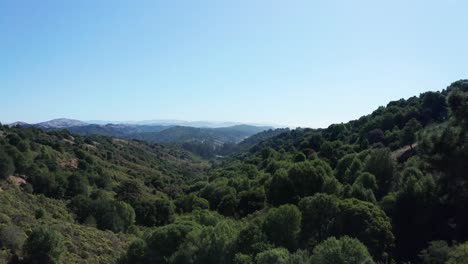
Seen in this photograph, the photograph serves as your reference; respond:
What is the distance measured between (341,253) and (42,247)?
1032 inches

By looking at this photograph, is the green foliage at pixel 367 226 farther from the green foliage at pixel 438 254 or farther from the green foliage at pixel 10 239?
the green foliage at pixel 10 239

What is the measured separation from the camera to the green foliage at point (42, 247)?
3531cm

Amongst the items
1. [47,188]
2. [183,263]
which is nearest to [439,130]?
[183,263]

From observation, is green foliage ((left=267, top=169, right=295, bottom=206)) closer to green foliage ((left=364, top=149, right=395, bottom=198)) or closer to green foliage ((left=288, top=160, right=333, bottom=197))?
green foliage ((left=288, top=160, right=333, bottom=197))

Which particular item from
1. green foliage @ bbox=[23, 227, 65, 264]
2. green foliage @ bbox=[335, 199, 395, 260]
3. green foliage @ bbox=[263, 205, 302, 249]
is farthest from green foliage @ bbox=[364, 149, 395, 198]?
green foliage @ bbox=[23, 227, 65, 264]

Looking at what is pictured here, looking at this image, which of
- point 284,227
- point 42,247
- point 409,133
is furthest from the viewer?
point 409,133

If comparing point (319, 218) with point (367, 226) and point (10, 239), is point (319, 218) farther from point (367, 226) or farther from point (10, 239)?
point (10, 239)

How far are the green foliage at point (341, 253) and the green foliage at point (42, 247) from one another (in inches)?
951

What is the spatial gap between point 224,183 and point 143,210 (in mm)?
16122

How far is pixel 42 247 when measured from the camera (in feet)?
116

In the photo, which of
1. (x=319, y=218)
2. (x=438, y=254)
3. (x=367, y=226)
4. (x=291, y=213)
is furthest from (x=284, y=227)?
(x=438, y=254)

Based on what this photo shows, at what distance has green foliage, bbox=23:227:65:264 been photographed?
35312 millimetres

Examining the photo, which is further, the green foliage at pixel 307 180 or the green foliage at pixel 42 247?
the green foliage at pixel 307 180

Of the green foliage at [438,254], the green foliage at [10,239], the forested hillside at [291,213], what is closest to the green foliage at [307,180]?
the forested hillside at [291,213]
